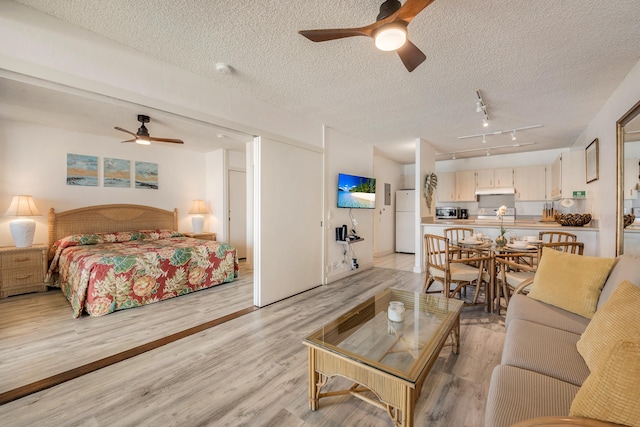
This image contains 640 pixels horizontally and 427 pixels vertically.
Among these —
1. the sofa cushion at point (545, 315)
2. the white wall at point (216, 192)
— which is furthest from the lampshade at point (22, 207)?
the sofa cushion at point (545, 315)

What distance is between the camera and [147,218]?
507cm

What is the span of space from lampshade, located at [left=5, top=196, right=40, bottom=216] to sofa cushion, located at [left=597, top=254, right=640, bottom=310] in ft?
20.6

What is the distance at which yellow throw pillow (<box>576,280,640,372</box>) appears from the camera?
3.64 feet

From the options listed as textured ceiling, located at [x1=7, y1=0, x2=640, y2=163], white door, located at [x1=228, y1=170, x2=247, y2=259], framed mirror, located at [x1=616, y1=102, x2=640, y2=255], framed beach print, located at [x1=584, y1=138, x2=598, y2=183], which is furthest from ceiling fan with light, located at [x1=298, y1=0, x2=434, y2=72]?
white door, located at [x1=228, y1=170, x2=247, y2=259]

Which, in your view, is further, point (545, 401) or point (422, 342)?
point (422, 342)

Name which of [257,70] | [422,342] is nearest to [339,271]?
[422,342]

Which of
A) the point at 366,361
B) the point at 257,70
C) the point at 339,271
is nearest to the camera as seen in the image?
the point at 366,361

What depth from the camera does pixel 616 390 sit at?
792mm

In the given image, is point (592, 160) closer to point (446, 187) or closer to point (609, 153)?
point (609, 153)

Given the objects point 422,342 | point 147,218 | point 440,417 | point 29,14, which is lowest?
point 440,417

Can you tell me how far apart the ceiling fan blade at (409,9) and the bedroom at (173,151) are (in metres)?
2.04

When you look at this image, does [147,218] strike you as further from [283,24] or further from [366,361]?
[366,361]

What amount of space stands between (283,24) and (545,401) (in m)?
2.61

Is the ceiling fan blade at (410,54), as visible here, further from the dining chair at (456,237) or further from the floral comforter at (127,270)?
the floral comforter at (127,270)
